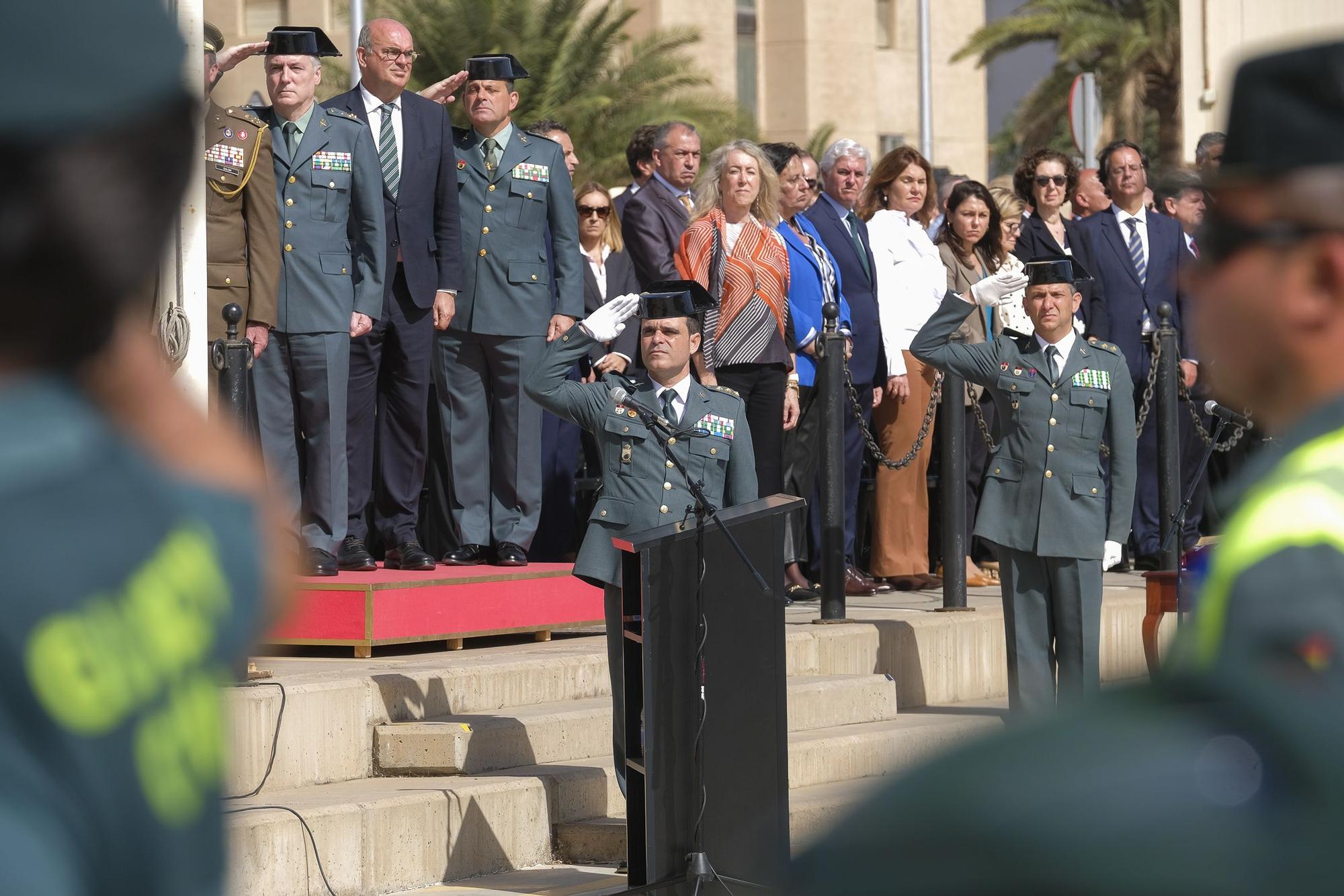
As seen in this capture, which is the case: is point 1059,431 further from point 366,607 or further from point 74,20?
point 74,20

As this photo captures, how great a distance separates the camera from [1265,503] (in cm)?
113

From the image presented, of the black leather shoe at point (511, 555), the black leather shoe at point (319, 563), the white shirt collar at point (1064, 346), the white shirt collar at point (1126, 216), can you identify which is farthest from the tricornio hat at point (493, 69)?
the white shirt collar at point (1126, 216)

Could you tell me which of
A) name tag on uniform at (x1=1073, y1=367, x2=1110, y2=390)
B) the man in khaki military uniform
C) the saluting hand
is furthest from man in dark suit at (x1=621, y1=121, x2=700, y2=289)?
name tag on uniform at (x1=1073, y1=367, x2=1110, y2=390)

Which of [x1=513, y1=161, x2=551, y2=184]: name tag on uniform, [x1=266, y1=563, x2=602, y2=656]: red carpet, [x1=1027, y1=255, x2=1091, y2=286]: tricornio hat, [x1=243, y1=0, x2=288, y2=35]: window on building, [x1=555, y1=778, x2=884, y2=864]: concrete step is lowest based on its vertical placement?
[x1=555, y1=778, x2=884, y2=864]: concrete step

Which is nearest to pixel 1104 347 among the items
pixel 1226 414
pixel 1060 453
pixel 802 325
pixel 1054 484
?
pixel 1060 453

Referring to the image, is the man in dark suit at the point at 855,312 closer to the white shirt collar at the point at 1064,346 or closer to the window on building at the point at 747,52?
the white shirt collar at the point at 1064,346

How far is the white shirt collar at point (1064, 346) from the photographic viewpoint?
8086 mm

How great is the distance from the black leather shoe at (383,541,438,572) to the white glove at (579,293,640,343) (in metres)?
1.60

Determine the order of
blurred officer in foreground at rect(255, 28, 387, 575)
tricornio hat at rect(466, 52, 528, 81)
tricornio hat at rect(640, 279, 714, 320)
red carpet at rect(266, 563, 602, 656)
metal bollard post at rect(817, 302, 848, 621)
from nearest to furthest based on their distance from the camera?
1. tricornio hat at rect(640, 279, 714, 320)
2. red carpet at rect(266, 563, 602, 656)
3. blurred officer in foreground at rect(255, 28, 387, 575)
4. tricornio hat at rect(466, 52, 528, 81)
5. metal bollard post at rect(817, 302, 848, 621)

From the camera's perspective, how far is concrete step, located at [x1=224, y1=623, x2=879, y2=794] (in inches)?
261

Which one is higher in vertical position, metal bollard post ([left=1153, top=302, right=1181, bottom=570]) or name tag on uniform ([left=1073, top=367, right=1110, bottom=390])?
name tag on uniform ([left=1073, top=367, right=1110, bottom=390])

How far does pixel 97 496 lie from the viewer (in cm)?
106

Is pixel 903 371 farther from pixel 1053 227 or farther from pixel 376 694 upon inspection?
pixel 376 694

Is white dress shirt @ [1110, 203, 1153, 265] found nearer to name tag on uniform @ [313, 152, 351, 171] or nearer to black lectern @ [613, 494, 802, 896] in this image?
name tag on uniform @ [313, 152, 351, 171]
